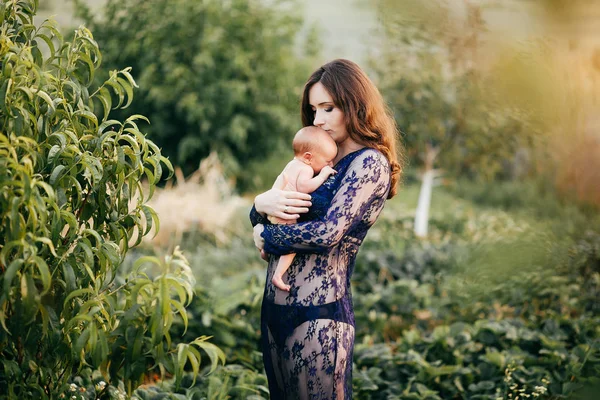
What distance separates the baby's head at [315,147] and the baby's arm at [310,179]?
4 centimetres

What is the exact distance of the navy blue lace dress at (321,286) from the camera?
2.17 metres

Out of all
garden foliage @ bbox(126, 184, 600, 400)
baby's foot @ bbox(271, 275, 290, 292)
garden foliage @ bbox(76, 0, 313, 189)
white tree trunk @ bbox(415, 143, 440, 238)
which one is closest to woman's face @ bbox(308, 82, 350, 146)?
baby's foot @ bbox(271, 275, 290, 292)

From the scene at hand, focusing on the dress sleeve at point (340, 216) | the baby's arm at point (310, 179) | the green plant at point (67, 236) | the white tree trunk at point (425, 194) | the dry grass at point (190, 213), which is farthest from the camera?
the white tree trunk at point (425, 194)

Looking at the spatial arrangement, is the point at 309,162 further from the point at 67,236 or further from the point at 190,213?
the point at 190,213

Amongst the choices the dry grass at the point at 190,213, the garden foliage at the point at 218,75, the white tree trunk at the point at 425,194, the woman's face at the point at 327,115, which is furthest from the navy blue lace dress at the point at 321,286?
the garden foliage at the point at 218,75

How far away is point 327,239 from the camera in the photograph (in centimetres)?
214

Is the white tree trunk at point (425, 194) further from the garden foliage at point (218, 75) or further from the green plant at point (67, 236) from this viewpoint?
the green plant at point (67, 236)

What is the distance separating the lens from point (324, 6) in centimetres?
1520

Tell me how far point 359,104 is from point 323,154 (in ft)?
0.79

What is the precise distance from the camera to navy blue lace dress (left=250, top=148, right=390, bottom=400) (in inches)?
85.6

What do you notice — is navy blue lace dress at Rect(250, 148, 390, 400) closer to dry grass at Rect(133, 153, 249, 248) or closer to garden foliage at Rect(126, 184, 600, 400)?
garden foliage at Rect(126, 184, 600, 400)

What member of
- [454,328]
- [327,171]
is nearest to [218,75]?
[454,328]

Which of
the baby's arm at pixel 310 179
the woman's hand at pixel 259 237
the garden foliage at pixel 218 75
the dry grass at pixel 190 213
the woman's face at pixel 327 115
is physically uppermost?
the garden foliage at pixel 218 75

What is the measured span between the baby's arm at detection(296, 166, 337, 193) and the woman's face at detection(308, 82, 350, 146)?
159 millimetres
